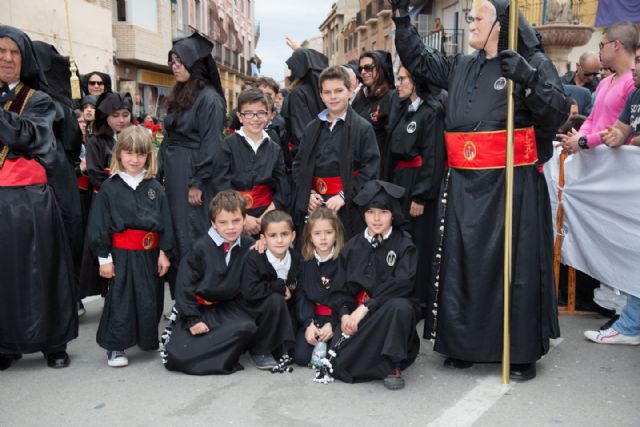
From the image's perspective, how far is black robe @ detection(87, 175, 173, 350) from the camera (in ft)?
13.8

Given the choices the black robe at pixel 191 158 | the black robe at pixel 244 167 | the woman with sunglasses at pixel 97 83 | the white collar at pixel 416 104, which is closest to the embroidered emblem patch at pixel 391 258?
the black robe at pixel 244 167

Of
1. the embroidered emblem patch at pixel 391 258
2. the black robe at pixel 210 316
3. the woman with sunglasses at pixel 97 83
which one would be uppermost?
the woman with sunglasses at pixel 97 83

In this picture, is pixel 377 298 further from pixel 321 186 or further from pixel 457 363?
pixel 321 186

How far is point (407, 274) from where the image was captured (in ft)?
13.1

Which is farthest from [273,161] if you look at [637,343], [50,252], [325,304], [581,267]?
[637,343]

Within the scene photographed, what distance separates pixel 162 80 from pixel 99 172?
913 inches

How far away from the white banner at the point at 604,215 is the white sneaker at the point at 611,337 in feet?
1.01

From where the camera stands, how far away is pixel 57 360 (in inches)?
164

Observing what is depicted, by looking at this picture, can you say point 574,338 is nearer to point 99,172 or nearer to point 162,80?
point 99,172

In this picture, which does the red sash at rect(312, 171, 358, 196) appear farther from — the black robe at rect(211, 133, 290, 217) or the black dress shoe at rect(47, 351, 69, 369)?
the black dress shoe at rect(47, 351, 69, 369)

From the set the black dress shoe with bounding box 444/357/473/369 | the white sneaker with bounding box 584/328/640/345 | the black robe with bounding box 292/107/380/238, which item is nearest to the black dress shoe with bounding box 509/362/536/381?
the black dress shoe with bounding box 444/357/473/369

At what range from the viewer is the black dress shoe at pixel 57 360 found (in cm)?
415

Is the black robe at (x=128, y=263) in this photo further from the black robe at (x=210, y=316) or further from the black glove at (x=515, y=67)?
the black glove at (x=515, y=67)

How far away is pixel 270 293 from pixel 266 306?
9cm
